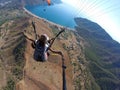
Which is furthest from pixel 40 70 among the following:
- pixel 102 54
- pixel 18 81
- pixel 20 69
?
pixel 102 54

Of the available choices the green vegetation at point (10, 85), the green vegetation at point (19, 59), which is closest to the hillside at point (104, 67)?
the green vegetation at point (19, 59)

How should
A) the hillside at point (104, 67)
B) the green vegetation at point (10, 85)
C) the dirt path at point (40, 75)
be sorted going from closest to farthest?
the green vegetation at point (10, 85) < the dirt path at point (40, 75) < the hillside at point (104, 67)

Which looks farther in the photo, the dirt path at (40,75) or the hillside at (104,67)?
the hillside at (104,67)

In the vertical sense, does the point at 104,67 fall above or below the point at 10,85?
above

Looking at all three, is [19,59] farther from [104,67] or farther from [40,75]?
[104,67]

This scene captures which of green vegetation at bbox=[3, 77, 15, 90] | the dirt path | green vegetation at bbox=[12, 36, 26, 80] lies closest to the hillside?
the dirt path

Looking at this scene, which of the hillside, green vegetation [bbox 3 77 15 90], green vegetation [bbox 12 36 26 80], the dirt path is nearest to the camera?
green vegetation [bbox 3 77 15 90]

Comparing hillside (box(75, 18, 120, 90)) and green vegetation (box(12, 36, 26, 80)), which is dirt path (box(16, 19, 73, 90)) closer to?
green vegetation (box(12, 36, 26, 80))

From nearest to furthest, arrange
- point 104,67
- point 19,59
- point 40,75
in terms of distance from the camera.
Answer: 1. point 19,59
2. point 40,75
3. point 104,67

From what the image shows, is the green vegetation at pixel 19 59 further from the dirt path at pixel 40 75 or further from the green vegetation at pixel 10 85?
the green vegetation at pixel 10 85

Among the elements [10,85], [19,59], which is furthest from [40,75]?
[10,85]

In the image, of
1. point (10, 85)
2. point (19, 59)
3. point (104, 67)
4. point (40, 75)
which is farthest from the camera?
point (104, 67)

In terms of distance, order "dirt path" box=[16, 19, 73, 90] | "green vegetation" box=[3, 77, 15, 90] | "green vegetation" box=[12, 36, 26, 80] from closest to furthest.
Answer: "green vegetation" box=[3, 77, 15, 90]
"dirt path" box=[16, 19, 73, 90]
"green vegetation" box=[12, 36, 26, 80]

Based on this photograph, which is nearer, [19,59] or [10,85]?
[10,85]
